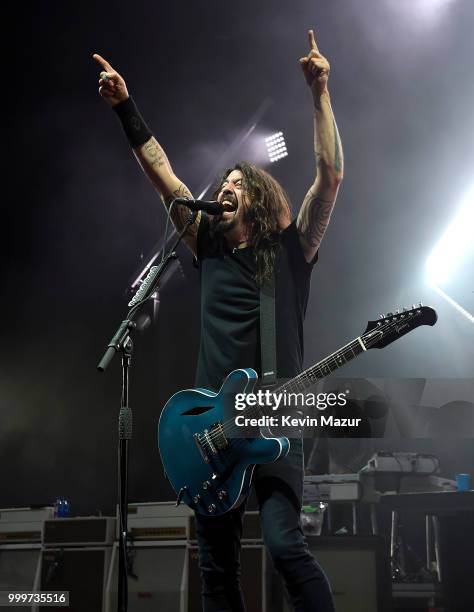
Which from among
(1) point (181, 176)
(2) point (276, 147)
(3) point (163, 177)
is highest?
(2) point (276, 147)

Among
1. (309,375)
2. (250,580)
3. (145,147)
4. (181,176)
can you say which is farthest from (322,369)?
(181,176)

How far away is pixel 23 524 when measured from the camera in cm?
471

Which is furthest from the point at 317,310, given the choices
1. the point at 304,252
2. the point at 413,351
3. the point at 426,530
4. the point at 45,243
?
the point at 304,252

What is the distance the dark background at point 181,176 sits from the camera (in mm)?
4836

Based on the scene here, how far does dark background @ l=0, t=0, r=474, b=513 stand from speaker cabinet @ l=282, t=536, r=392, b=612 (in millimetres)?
1242

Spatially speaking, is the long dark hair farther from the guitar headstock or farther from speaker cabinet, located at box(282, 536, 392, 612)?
speaker cabinet, located at box(282, 536, 392, 612)

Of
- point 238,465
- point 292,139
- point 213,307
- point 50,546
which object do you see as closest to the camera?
point 238,465

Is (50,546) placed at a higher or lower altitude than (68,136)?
lower

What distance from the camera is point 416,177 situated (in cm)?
509

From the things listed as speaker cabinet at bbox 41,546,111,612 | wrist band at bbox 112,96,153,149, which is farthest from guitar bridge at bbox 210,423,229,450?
speaker cabinet at bbox 41,546,111,612

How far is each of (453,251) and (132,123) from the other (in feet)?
11.7

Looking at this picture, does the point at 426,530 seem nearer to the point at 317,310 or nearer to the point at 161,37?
the point at 317,310

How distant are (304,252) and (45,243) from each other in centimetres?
395

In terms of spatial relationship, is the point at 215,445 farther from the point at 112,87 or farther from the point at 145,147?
the point at 112,87
